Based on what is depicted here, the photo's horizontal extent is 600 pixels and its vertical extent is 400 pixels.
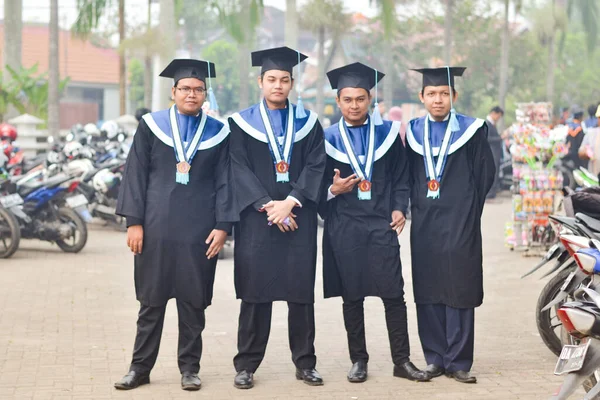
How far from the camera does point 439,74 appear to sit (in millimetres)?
6988

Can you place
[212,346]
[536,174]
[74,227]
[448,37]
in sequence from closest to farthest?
1. [212,346]
2. [74,227]
3. [536,174]
4. [448,37]

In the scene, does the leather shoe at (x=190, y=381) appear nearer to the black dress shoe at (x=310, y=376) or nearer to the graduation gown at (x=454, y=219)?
the black dress shoe at (x=310, y=376)

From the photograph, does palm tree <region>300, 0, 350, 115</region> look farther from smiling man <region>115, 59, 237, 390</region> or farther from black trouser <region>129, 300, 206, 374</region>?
black trouser <region>129, 300, 206, 374</region>

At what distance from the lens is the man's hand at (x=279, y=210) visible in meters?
6.62

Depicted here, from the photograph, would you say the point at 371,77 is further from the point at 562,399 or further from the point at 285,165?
the point at 562,399

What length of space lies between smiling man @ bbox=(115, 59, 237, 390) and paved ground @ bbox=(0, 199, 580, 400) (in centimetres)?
30

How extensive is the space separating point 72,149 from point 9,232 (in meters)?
4.12

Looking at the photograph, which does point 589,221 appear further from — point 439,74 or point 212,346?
point 212,346

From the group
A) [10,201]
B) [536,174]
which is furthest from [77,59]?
[536,174]

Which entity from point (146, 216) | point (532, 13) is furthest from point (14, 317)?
point (532, 13)

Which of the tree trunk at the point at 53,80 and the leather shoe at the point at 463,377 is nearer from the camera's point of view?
the leather shoe at the point at 463,377

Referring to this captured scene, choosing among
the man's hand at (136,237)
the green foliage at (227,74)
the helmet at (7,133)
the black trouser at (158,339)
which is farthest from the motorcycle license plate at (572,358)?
the green foliage at (227,74)

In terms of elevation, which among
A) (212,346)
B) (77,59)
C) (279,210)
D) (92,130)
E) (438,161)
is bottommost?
(212,346)

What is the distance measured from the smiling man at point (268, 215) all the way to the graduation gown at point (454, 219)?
2.31ft
